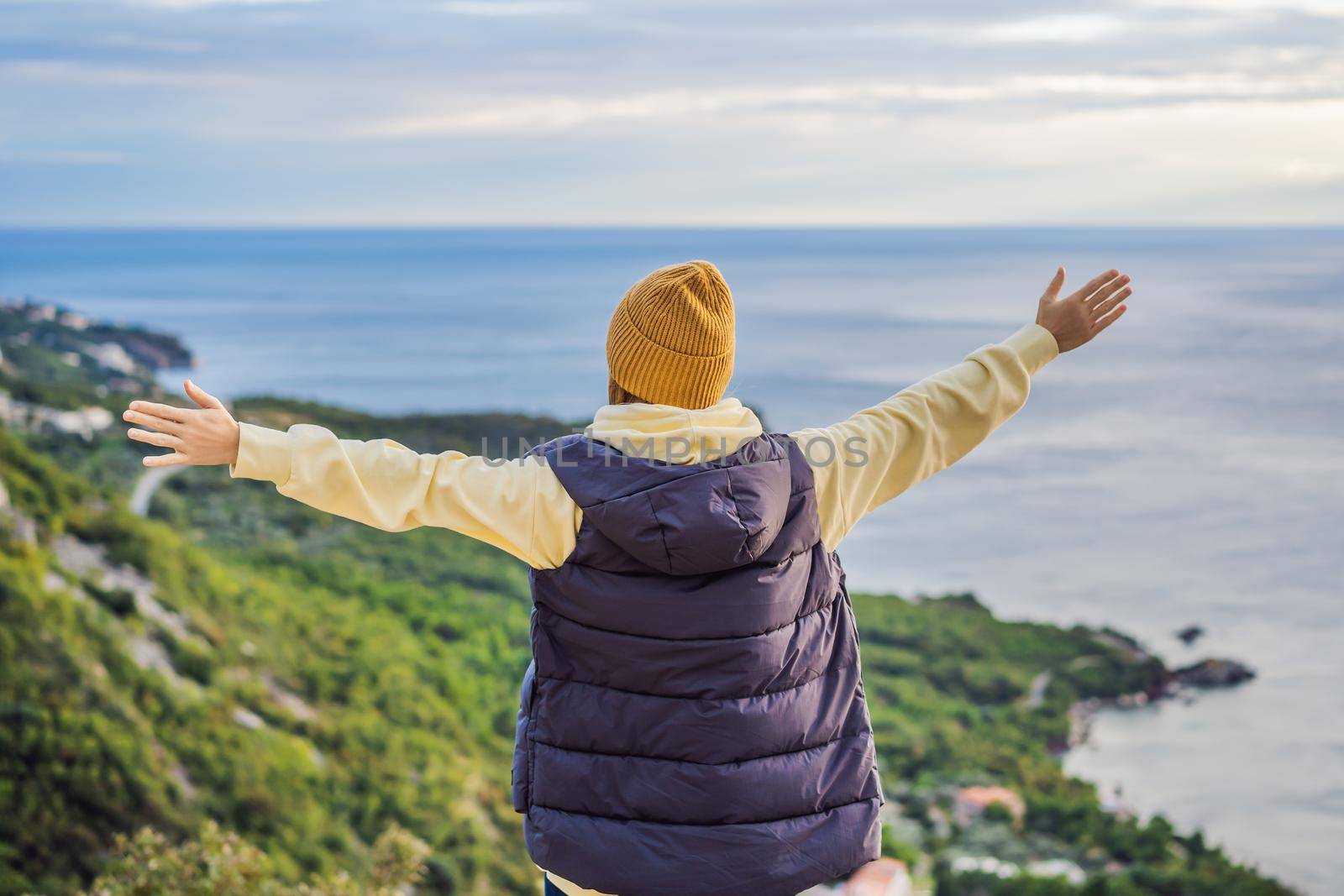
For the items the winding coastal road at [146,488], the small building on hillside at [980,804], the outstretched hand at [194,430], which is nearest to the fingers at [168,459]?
the outstretched hand at [194,430]

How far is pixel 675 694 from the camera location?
4.18ft

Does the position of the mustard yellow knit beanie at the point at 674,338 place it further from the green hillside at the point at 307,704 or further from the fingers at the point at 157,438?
the green hillside at the point at 307,704

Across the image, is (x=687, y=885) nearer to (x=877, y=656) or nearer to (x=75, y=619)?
(x=75, y=619)

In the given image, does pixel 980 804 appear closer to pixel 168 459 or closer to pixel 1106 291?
pixel 1106 291

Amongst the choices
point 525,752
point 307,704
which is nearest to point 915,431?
point 525,752

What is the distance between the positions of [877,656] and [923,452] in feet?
56.4

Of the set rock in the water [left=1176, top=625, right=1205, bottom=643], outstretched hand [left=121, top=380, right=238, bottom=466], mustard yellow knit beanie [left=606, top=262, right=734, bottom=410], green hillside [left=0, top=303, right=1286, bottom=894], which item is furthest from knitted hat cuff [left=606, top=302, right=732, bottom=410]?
rock in the water [left=1176, top=625, right=1205, bottom=643]

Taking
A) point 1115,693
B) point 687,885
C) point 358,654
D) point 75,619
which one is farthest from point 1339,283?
point 687,885

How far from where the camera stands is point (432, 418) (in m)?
20.6

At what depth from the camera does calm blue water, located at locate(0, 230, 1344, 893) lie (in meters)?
17.8

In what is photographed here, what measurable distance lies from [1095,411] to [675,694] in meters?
38.7

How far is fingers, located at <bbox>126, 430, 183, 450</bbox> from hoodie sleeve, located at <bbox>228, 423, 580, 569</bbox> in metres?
0.06

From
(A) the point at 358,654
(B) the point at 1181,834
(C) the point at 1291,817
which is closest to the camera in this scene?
(A) the point at 358,654

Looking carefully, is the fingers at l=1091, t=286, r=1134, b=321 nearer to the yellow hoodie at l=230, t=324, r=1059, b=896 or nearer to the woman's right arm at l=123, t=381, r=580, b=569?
the yellow hoodie at l=230, t=324, r=1059, b=896
